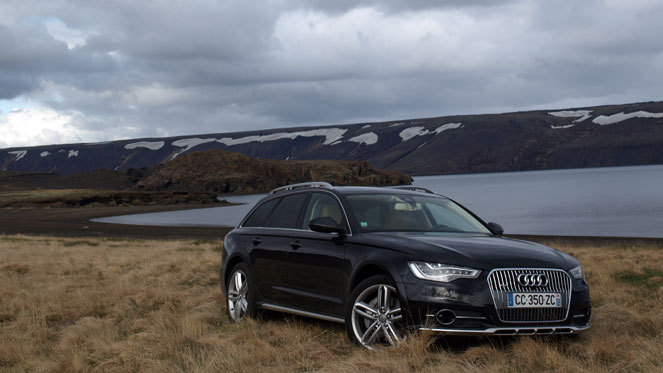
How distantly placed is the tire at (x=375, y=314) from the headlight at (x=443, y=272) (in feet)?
0.96

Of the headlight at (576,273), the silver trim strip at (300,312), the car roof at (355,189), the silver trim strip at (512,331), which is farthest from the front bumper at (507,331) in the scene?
the car roof at (355,189)

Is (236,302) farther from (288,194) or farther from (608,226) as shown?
(608,226)

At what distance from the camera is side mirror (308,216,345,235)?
6824mm

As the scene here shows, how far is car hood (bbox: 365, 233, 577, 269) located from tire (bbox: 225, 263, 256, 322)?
6.89 ft

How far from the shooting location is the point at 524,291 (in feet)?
20.1

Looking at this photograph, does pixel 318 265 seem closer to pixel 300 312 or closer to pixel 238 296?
pixel 300 312

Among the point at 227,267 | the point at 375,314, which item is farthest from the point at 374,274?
the point at 227,267

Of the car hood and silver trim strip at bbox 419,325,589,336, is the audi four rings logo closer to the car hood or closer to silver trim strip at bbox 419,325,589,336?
the car hood

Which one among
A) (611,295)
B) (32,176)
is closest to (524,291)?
(611,295)

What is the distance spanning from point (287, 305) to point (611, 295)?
4.88m

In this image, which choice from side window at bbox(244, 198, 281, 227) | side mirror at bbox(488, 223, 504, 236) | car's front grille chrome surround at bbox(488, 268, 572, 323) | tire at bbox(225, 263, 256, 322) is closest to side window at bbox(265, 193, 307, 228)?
side window at bbox(244, 198, 281, 227)

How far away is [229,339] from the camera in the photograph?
7293 mm

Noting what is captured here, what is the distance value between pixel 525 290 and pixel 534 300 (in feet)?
0.40

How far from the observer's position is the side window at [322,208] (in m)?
7.53
